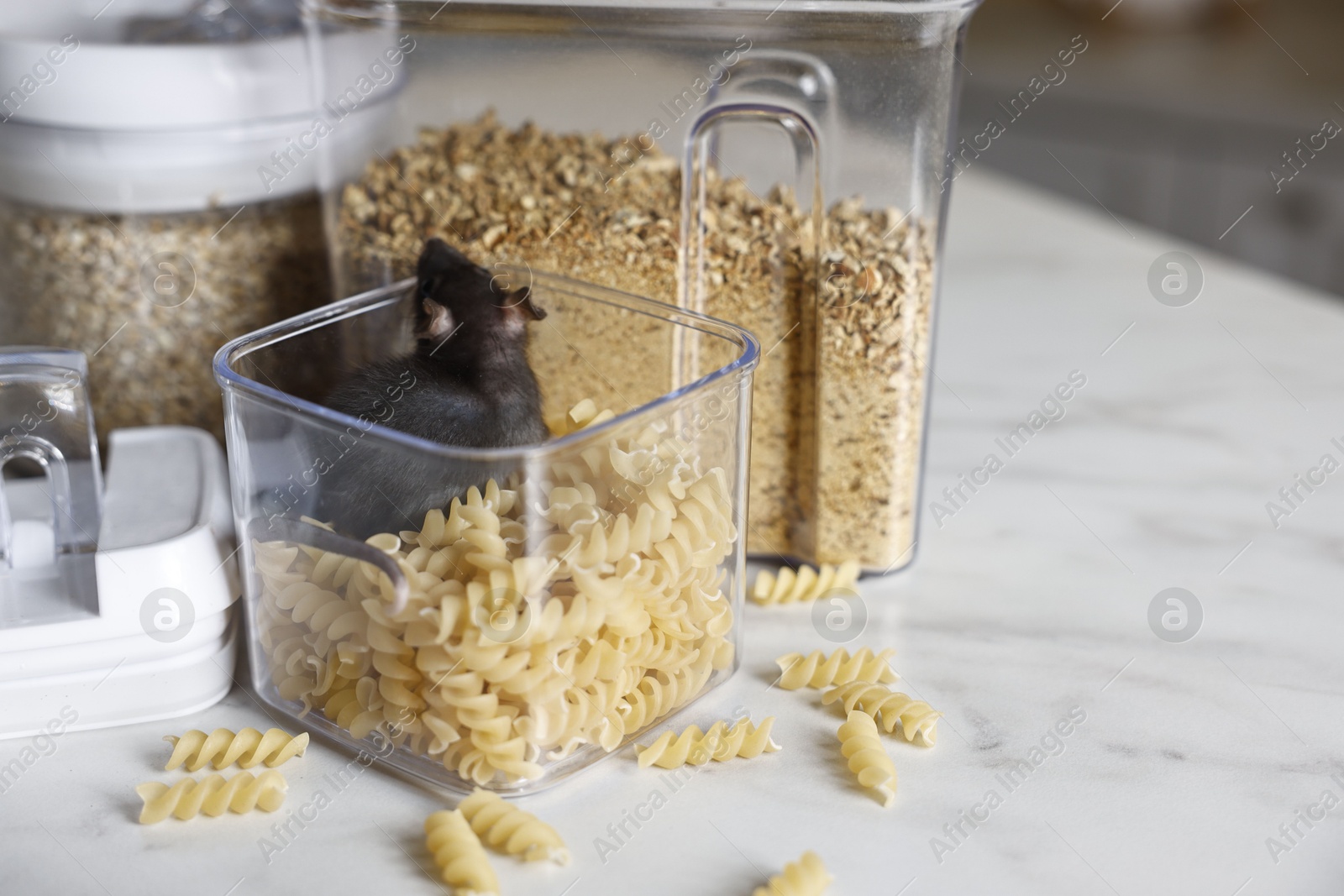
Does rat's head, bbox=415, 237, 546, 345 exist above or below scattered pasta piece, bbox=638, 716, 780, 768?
above

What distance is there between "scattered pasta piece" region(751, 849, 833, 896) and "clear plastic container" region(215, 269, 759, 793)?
0.11 m

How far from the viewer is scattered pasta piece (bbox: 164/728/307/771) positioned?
57 centimetres

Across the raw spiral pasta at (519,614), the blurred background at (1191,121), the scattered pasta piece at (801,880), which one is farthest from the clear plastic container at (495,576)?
the blurred background at (1191,121)

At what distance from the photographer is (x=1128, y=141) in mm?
2227

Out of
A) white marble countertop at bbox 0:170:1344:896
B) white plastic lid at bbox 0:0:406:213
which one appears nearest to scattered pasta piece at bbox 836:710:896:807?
white marble countertop at bbox 0:170:1344:896

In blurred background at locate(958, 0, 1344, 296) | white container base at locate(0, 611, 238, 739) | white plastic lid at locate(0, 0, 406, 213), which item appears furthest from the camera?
blurred background at locate(958, 0, 1344, 296)

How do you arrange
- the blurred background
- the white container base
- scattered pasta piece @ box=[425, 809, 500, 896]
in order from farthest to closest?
A: the blurred background → the white container base → scattered pasta piece @ box=[425, 809, 500, 896]

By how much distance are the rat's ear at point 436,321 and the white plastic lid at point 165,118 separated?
157 millimetres

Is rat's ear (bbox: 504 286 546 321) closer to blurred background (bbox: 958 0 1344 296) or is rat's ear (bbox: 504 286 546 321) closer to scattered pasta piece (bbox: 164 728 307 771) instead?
scattered pasta piece (bbox: 164 728 307 771)

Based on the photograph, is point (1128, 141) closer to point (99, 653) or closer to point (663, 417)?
point (663, 417)

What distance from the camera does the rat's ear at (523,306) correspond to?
26.4 inches

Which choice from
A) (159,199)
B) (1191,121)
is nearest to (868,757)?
(159,199)

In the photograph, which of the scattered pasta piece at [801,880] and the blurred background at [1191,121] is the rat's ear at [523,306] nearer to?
the scattered pasta piece at [801,880]

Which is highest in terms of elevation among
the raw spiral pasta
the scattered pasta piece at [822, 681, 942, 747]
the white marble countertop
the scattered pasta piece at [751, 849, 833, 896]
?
the raw spiral pasta
